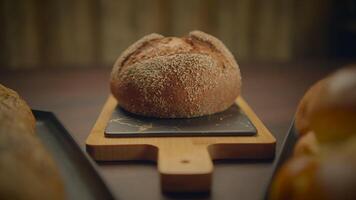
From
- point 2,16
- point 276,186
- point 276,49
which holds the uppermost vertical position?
point 276,186

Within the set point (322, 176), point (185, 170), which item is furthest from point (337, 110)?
point (185, 170)

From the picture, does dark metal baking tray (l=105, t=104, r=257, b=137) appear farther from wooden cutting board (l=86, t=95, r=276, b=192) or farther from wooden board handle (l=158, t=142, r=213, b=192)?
wooden board handle (l=158, t=142, r=213, b=192)

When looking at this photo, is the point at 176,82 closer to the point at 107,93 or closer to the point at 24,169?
the point at 107,93

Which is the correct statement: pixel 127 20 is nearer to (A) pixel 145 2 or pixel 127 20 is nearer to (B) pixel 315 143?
(A) pixel 145 2

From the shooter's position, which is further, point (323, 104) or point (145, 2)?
point (145, 2)

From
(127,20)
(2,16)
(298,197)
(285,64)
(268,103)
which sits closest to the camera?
(298,197)

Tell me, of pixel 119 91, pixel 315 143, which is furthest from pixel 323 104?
pixel 119 91

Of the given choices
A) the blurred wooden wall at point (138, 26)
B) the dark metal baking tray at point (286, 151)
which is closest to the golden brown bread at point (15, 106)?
the dark metal baking tray at point (286, 151)
